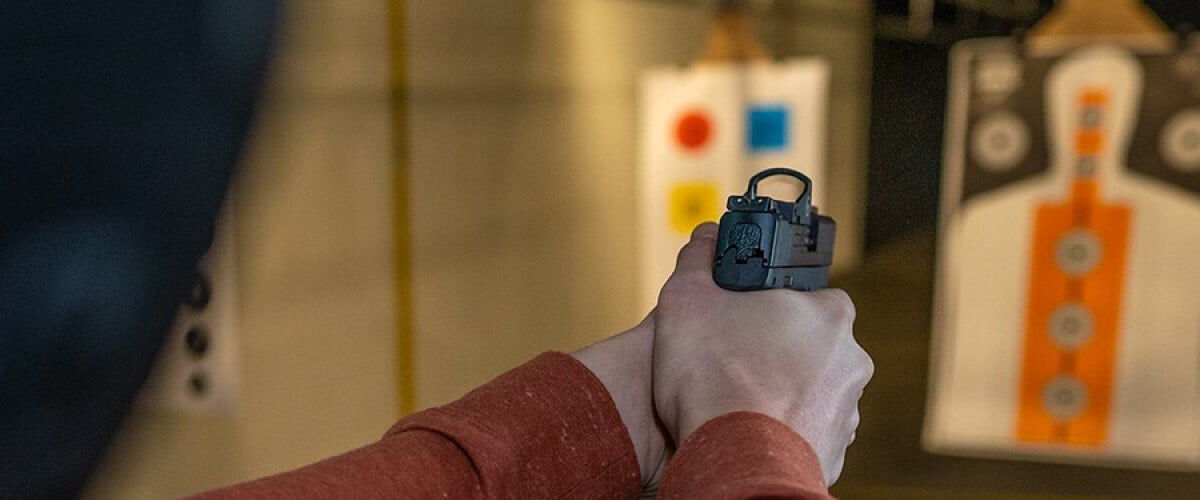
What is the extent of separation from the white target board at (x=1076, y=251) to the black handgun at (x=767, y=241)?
3.22ft

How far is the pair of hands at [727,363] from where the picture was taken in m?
0.73

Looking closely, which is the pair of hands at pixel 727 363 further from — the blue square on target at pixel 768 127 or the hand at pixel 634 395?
the blue square on target at pixel 768 127

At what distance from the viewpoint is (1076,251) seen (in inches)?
66.3

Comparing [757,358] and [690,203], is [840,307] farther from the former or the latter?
[690,203]

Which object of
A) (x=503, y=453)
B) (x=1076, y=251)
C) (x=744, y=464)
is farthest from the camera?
(x=1076, y=251)

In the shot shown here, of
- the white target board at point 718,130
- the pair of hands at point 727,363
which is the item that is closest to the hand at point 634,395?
the pair of hands at point 727,363

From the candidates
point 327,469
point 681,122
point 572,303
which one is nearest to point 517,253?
point 572,303

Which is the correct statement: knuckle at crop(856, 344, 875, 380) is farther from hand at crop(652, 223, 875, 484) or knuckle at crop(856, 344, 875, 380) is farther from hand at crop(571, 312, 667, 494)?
hand at crop(571, 312, 667, 494)

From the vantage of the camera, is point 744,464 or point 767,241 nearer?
point 744,464

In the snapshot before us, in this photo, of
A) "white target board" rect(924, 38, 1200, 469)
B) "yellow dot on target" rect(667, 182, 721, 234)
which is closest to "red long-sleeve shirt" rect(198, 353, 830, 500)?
"yellow dot on target" rect(667, 182, 721, 234)

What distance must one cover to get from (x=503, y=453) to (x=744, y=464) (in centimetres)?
17

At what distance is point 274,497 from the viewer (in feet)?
1.88

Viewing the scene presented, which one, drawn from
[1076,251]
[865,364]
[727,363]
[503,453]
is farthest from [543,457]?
[1076,251]

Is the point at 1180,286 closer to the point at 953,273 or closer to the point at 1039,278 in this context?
the point at 1039,278
